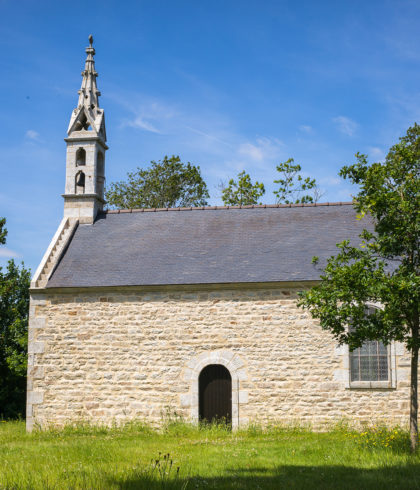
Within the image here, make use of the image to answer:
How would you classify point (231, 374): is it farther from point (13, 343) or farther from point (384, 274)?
point (13, 343)

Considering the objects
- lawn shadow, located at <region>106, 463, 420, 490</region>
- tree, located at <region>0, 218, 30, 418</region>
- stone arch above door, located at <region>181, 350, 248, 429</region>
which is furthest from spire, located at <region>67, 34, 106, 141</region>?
lawn shadow, located at <region>106, 463, 420, 490</region>

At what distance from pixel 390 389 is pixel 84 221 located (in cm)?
1007

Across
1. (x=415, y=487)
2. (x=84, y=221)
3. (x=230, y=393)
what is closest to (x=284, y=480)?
(x=415, y=487)

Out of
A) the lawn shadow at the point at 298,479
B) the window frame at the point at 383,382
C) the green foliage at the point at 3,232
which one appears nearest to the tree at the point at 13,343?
the green foliage at the point at 3,232

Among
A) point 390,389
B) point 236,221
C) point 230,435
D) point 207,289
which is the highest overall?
point 236,221

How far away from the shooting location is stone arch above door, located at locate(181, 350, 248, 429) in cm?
1380

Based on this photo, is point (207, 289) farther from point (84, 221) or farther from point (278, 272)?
point (84, 221)

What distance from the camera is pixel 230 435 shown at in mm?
13070

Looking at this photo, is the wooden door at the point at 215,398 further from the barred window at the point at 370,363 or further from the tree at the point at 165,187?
the tree at the point at 165,187

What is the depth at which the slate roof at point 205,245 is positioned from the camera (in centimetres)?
1468

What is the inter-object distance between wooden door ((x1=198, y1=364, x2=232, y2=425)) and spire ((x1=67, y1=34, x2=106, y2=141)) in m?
8.83

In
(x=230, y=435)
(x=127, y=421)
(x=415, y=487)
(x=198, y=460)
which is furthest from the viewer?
(x=127, y=421)

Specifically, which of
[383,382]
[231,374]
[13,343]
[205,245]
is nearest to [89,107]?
[205,245]

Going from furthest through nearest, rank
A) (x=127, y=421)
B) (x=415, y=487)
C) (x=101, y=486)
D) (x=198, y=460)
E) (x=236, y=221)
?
(x=236, y=221) → (x=127, y=421) → (x=198, y=460) → (x=415, y=487) → (x=101, y=486)
